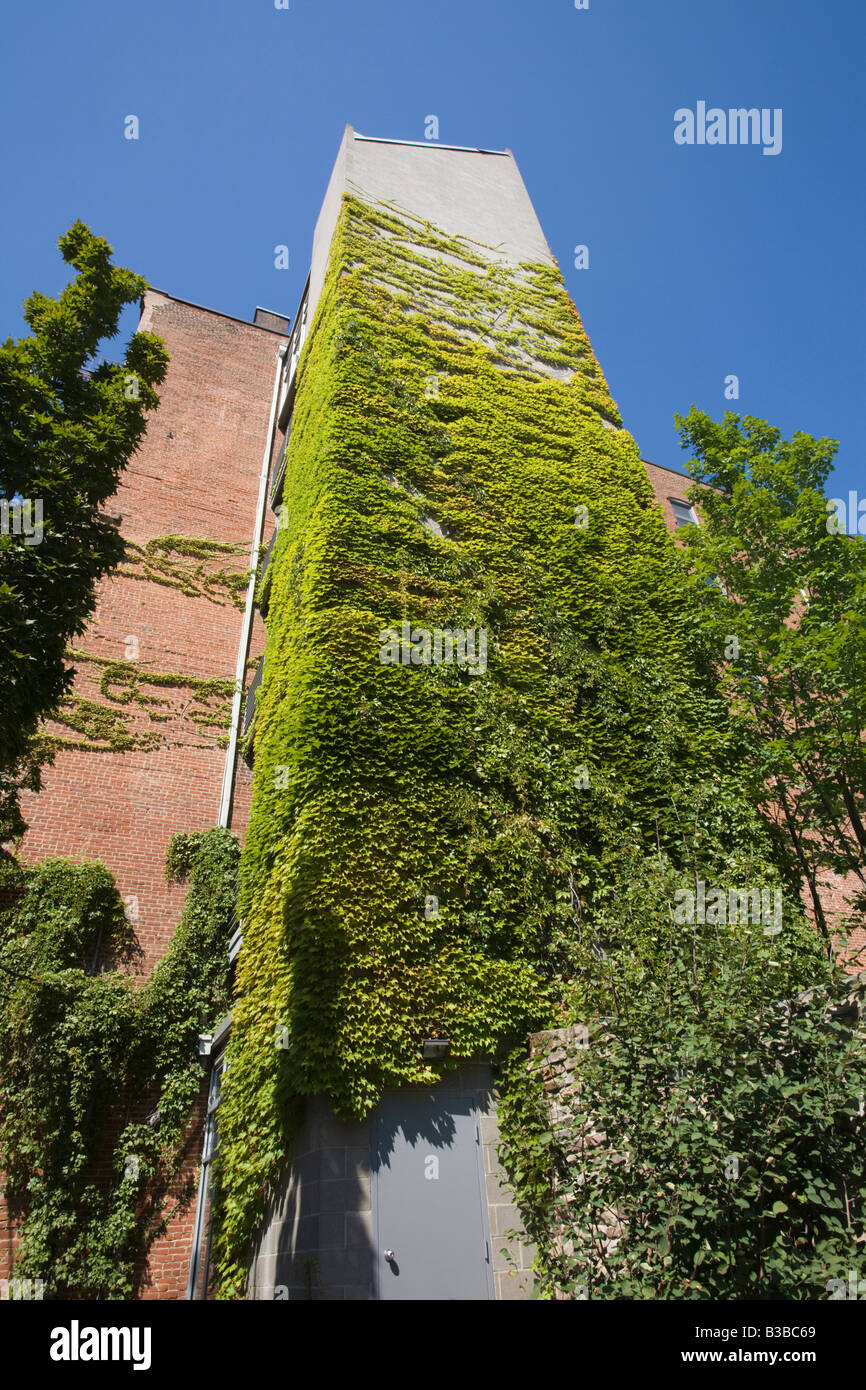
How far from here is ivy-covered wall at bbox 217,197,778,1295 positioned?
740 cm

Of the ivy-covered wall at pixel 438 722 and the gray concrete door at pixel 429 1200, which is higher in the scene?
the ivy-covered wall at pixel 438 722

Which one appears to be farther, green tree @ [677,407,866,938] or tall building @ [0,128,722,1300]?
green tree @ [677,407,866,938]

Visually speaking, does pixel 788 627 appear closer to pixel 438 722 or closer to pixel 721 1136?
pixel 438 722

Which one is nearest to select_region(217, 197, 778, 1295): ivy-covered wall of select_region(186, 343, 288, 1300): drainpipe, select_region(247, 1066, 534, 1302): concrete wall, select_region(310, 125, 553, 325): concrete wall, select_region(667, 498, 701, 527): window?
select_region(247, 1066, 534, 1302): concrete wall

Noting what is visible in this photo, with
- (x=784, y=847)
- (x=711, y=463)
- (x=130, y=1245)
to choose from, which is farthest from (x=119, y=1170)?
(x=711, y=463)

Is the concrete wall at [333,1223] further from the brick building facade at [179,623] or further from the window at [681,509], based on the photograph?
the window at [681,509]

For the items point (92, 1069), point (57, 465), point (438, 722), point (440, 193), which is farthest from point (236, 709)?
point (440, 193)

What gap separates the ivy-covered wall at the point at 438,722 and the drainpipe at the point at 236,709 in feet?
5.84

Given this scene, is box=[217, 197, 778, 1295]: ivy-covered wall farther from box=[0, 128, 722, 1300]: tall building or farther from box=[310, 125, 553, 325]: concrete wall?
box=[310, 125, 553, 325]: concrete wall

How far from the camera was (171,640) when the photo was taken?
1533 centimetres

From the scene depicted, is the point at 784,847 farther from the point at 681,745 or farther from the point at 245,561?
the point at 245,561

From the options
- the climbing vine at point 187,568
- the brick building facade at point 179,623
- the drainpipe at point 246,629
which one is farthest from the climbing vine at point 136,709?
the climbing vine at point 187,568

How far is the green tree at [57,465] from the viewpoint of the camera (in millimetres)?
7582

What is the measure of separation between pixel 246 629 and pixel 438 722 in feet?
26.5
